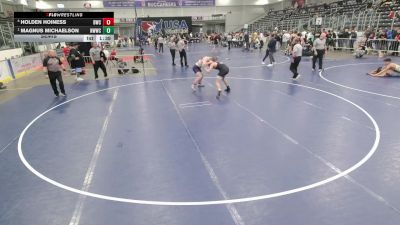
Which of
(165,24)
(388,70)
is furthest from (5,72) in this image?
(165,24)

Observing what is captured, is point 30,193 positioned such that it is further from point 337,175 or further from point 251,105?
point 251,105

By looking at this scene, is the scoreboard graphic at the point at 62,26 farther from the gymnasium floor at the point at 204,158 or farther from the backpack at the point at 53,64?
the gymnasium floor at the point at 204,158

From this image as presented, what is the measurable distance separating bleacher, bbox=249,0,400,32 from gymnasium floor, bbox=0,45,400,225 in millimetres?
19125

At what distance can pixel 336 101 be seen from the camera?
10.1 metres

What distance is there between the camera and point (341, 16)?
30.6 meters

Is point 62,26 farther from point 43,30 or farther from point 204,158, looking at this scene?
point 204,158

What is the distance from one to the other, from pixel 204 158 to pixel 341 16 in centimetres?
2990

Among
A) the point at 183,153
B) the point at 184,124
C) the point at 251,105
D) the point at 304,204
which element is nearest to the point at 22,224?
the point at 183,153

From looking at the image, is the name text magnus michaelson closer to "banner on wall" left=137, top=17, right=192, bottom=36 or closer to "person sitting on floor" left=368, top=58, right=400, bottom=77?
"person sitting on floor" left=368, top=58, right=400, bottom=77

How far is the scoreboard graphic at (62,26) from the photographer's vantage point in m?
13.7

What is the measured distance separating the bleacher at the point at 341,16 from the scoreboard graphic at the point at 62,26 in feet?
73.9

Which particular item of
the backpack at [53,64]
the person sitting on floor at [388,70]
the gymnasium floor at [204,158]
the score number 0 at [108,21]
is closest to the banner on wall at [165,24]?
the score number 0 at [108,21]

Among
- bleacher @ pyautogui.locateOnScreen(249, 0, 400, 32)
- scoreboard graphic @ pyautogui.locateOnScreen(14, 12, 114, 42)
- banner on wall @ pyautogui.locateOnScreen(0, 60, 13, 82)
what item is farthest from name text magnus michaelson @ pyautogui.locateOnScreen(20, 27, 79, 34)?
bleacher @ pyautogui.locateOnScreen(249, 0, 400, 32)

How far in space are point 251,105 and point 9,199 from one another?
697 cm
